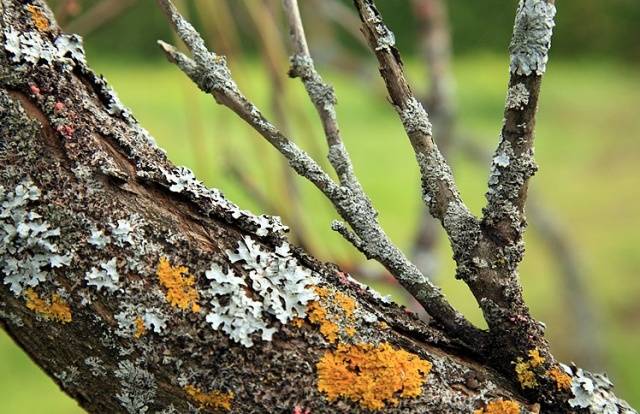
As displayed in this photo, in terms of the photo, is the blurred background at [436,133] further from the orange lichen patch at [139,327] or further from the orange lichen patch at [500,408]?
the orange lichen patch at [500,408]

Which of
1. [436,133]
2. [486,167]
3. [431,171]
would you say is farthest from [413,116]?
[486,167]

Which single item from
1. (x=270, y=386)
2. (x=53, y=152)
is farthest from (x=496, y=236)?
(x=53, y=152)

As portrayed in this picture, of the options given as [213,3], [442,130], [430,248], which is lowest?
[213,3]

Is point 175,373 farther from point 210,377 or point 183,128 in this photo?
point 183,128

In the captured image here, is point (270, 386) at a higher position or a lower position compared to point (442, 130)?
lower

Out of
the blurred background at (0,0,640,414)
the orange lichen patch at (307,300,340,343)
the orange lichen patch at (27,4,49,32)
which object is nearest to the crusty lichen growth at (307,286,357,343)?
the orange lichen patch at (307,300,340,343)

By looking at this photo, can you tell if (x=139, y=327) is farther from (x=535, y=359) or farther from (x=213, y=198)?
(x=535, y=359)

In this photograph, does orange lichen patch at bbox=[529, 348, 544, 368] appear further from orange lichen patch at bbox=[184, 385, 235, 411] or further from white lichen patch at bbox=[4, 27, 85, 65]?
white lichen patch at bbox=[4, 27, 85, 65]
